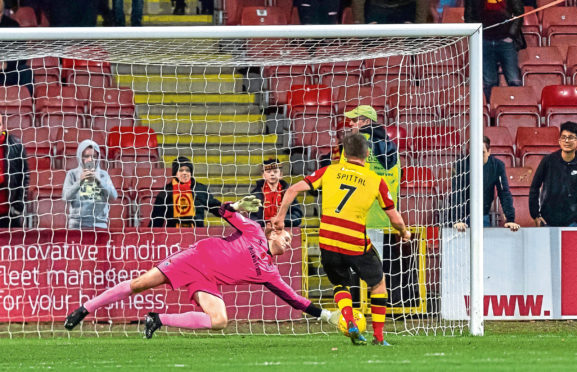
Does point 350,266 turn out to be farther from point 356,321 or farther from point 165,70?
point 165,70

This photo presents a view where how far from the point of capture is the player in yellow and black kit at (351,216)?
29.2ft

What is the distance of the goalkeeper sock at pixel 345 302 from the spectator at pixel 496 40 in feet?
19.9

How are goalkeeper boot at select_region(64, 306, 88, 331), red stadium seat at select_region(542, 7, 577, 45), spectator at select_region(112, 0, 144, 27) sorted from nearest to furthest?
goalkeeper boot at select_region(64, 306, 88, 331) < spectator at select_region(112, 0, 144, 27) < red stadium seat at select_region(542, 7, 577, 45)

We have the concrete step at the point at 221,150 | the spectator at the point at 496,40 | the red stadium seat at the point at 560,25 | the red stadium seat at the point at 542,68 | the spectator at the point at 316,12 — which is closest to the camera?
the concrete step at the point at 221,150

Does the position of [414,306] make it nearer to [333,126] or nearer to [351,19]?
[333,126]

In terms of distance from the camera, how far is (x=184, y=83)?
1367 centimetres

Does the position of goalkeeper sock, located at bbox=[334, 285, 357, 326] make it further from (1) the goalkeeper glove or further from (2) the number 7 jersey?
(1) the goalkeeper glove

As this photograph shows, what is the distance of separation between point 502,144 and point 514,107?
0.85 metres

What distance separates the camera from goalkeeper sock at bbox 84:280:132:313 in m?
9.57

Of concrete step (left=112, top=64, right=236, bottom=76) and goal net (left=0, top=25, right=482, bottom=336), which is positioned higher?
concrete step (left=112, top=64, right=236, bottom=76)

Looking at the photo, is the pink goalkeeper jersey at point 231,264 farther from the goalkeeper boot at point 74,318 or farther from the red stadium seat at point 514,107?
the red stadium seat at point 514,107

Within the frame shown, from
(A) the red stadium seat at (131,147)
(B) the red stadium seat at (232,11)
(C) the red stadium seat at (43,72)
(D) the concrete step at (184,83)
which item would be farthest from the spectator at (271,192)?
(B) the red stadium seat at (232,11)

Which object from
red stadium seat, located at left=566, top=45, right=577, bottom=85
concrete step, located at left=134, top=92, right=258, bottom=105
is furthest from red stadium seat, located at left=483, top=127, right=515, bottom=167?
concrete step, located at left=134, top=92, right=258, bottom=105

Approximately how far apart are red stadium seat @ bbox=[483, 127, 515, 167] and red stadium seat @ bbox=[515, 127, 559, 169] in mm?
115
